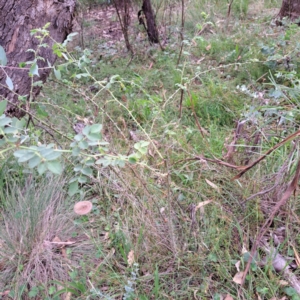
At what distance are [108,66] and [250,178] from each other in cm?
270

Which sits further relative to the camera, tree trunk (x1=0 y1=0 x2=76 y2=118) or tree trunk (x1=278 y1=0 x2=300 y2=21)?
tree trunk (x1=278 y1=0 x2=300 y2=21)

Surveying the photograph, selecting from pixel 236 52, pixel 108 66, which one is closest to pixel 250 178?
pixel 236 52

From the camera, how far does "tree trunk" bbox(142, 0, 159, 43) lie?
4597mm

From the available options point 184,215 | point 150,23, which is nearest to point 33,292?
point 184,215

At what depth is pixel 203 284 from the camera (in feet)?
5.34

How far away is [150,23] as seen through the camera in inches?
184

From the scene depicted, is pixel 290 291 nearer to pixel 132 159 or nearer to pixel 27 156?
pixel 132 159

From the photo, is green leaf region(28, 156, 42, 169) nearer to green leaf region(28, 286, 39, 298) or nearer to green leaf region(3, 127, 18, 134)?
green leaf region(3, 127, 18, 134)

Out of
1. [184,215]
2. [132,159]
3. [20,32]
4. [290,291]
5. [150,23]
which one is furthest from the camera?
[150,23]

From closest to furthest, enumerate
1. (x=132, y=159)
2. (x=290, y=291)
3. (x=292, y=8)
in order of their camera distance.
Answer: (x=132, y=159), (x=290, y=291), (x=292, y=8)

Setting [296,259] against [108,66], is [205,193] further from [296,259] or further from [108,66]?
[108,66]

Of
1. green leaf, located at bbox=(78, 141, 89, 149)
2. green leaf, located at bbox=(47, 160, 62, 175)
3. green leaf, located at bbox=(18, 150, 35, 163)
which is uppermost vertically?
green leaf, located at bbox=(18, 150, 35, 163)

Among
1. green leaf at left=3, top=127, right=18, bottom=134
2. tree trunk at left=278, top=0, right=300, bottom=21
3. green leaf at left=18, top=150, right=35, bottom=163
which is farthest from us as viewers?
tree trunk at left=278, top=0, right=300, bottom=21

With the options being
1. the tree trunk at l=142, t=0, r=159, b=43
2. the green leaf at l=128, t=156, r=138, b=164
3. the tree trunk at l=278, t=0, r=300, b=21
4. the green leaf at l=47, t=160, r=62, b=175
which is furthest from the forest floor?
the tree trunk at l=278, t=0, r=300, b=21
